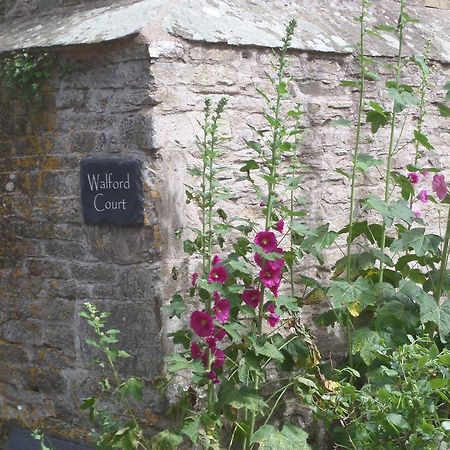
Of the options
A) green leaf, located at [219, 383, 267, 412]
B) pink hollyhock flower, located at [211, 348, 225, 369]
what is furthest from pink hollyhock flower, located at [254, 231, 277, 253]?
green leaf, located at [219, 383, 267, 412]

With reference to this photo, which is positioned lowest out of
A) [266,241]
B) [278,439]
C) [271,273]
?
[278,439]

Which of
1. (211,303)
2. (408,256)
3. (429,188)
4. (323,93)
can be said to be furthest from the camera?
(429,188)

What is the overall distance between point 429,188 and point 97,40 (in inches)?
80.2

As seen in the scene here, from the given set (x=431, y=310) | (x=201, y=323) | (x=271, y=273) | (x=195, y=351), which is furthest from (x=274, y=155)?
(x=431, y=310)

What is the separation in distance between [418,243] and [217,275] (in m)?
0.93

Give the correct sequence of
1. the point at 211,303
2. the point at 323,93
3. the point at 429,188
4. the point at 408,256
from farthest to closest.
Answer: the point at 429,188 < the point at 323,93 < the point at 408,256 < the point at 211,303

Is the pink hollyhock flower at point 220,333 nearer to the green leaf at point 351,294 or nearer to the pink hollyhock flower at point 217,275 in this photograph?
the pink hollyhock flower at point 217,275

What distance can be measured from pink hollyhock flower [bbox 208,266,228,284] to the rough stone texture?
1.22 ft

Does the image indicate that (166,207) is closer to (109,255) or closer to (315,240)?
(109,255)

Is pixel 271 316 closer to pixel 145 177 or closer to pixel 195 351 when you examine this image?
pixel 195 351

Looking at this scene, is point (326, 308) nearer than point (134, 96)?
No

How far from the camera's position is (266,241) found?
389 cm

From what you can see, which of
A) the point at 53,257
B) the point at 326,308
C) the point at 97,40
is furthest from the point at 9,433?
the point at 97,40

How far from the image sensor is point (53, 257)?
4609 millimetres
